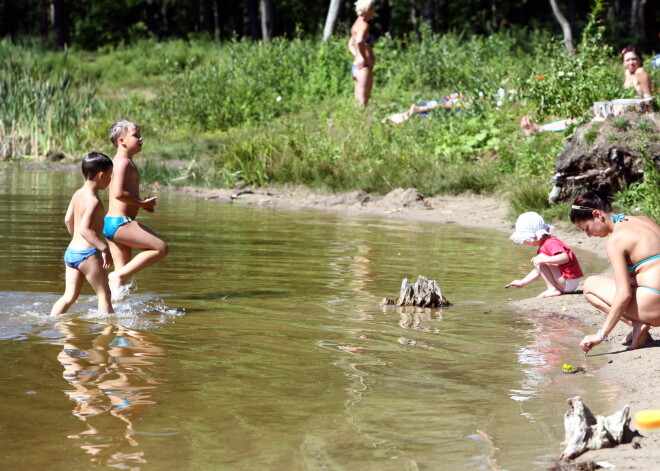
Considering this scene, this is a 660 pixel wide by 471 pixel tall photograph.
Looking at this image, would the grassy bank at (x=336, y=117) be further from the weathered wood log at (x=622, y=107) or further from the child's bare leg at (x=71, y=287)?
the child's bare leg at (x=71, y=287)

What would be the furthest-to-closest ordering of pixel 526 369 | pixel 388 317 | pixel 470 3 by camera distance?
pixel 470 3 → pixel 388 317 → pixel 526 369

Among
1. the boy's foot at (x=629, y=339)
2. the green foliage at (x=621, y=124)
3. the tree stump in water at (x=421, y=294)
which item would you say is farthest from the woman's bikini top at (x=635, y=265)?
the green foliage at (x=621, y=124)

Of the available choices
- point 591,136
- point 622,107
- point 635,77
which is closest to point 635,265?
point 591,136

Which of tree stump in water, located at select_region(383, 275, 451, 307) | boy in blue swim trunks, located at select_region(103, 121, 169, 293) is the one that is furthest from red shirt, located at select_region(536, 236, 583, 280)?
boy in blue swim trunks, located at select_region(103, 121, 169, 293)

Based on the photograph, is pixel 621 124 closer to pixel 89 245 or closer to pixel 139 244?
pixel 139 244

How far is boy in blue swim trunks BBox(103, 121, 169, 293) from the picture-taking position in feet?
26.3

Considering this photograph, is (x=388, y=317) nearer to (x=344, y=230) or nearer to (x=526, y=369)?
(x=526, y=369)

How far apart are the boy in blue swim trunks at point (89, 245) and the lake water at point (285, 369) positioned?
0.19 meters

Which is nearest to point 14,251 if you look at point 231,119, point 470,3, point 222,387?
point 222,387

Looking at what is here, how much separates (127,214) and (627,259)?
4.14m

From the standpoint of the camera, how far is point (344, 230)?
1254cm

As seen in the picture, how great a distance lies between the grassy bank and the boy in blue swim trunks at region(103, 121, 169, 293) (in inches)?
237

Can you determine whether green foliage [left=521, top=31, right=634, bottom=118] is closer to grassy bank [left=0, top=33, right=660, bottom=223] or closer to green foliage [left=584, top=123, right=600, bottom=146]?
grassy bank [left=0, top=33, right=660, bottom=223]

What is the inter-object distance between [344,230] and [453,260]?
8.47 feet
